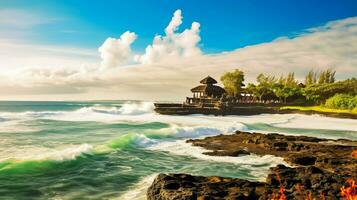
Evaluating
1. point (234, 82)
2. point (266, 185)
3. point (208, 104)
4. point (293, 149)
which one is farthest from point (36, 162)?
point (234, 82)

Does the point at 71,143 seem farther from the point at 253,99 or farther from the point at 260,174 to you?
the point at 253,99

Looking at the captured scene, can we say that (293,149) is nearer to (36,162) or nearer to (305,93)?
(36,162)

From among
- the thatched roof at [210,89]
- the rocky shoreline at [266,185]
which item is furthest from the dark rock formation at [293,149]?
the thatched roof at [210,89]

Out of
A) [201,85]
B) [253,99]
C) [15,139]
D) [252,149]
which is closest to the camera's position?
[252,149]

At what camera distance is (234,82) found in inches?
3216

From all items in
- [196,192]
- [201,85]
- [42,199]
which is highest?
[201,85]

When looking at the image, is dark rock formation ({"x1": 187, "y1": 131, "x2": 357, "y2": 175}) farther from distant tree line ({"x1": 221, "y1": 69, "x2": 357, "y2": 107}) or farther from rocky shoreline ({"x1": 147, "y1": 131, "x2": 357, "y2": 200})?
distant tree line ({"x1": 221, "y1": 69, "x2": 357, "y2": 107})

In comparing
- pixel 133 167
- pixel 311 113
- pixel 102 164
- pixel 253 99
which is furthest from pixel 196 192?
pixel 253 99

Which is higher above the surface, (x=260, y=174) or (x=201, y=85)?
(x=201, y=85)

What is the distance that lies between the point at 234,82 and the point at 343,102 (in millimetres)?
26153

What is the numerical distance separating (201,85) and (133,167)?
53.5 meters

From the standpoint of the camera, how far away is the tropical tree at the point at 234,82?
268 feet

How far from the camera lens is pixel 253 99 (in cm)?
7644

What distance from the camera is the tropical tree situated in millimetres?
81625
